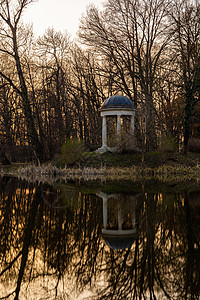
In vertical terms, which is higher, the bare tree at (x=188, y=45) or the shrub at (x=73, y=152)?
the bare tree at (x=188, y=45)

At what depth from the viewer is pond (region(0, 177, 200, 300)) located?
286cm

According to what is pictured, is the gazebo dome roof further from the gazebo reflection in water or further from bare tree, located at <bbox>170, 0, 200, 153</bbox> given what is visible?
the gazebo reflection in water

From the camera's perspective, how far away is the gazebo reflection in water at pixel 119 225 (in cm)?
417

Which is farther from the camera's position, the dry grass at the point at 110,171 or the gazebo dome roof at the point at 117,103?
the gazebo dome roof at the point at 117,103

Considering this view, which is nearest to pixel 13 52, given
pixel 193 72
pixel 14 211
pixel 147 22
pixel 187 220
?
pixel 147 22

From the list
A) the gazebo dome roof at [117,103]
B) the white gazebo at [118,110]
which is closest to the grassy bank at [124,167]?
the white gazebo at [118,110]

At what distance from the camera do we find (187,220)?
5.89 metres

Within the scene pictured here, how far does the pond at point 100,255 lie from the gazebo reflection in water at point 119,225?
0.5 inches

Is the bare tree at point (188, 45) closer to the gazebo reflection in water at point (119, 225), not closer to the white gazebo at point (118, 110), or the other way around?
the white gazebo at point (118, 110)

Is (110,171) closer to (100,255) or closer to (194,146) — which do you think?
(194,146)

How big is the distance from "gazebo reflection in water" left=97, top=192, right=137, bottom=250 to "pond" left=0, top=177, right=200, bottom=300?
0.01m

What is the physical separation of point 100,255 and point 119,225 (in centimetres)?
168

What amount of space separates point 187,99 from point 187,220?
23288 mm

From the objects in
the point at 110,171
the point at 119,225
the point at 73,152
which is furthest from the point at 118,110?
the point at 119,225
